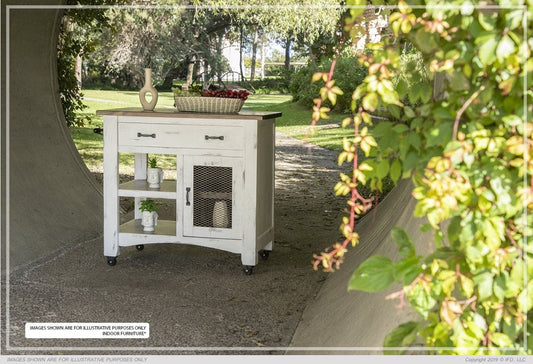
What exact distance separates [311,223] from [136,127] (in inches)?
83.4

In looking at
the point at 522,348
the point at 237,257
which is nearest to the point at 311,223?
the point at 237,257

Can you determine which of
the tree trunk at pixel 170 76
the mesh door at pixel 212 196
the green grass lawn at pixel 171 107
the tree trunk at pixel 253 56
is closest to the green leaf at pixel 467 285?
the mesh door at pixel 212 196

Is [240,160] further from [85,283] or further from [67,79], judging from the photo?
[67,79]

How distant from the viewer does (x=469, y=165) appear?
149 centimetres

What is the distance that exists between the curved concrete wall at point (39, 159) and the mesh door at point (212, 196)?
42.5 inches

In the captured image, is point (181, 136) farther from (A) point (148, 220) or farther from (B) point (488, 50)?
(B) point (488, 50)

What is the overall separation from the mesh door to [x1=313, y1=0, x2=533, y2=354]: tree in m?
2.49

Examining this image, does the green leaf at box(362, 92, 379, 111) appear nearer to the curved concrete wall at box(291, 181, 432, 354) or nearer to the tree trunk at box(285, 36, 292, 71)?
the curved concrete wall at box(291, 181, 432, 354)

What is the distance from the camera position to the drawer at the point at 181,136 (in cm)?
405

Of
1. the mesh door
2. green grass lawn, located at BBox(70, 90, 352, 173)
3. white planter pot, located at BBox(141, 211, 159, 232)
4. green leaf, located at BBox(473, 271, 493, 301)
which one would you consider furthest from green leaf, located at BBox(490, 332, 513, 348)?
green grass lawn, located at BBox(70, 90, 352, 173)

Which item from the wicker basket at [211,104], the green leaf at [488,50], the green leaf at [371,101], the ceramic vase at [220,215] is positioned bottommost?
the ceramic vase at [220,215]

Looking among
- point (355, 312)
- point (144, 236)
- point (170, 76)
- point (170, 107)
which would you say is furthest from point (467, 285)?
point (170, 76)

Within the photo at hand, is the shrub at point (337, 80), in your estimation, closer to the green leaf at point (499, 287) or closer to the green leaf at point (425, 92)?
the green leaf at point (425, 92)

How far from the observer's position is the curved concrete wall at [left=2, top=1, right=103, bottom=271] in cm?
458
